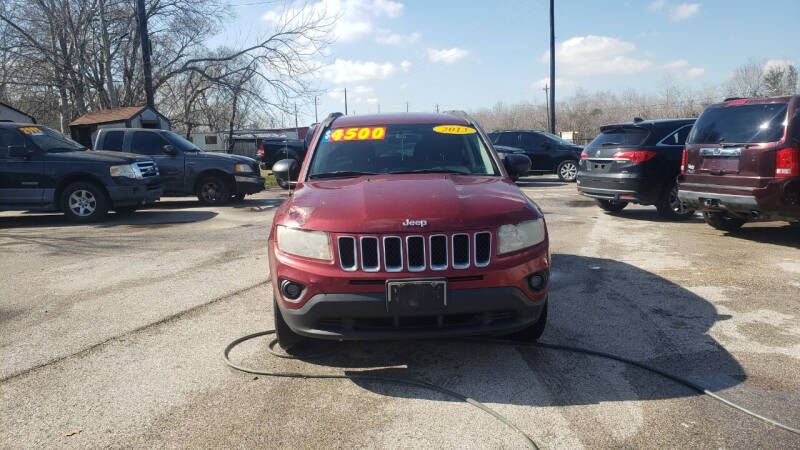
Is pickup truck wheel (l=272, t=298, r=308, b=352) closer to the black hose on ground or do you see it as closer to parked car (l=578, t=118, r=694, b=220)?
the black hose on ground

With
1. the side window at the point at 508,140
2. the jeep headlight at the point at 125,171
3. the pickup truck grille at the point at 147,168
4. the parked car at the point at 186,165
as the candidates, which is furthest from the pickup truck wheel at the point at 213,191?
the side window at the point at 508,140

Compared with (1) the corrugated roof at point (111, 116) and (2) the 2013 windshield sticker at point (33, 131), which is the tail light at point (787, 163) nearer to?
(2) the 2013 windshield sticker at point (33, 131)

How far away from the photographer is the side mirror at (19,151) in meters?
9.90

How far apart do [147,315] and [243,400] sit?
6.68ft

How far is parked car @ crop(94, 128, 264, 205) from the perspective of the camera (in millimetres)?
12508

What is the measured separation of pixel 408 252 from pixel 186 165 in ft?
34.8

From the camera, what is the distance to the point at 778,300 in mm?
4906

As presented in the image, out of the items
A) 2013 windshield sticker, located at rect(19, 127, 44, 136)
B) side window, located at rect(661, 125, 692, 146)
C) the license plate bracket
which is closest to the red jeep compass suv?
the license plate bracket

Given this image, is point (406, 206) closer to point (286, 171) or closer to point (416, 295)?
point (416, 295)

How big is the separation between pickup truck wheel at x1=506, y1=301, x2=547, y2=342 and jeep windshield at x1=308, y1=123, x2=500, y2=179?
1249 mm

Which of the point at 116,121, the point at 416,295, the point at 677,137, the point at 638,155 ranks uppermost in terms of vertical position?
the point at 116,121

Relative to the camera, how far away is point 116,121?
62.6 feet

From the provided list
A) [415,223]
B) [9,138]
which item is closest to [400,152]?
[415,223]

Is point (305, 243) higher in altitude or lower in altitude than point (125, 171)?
lower
